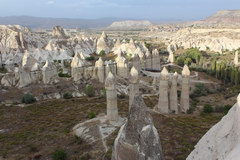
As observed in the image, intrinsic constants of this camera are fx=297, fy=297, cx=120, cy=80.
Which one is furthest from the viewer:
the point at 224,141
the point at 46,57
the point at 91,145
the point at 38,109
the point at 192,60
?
the point at 192,60

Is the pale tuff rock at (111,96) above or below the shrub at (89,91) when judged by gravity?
above

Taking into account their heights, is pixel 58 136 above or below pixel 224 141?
below

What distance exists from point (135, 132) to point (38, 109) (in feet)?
88.2

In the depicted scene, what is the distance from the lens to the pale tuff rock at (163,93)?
27984 millimetres

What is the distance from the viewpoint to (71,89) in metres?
43.8

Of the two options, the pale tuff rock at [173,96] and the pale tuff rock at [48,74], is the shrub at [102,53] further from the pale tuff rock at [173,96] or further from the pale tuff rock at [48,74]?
the pale tuff rock at [173,96]

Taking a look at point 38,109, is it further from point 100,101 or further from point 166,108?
point 166,108

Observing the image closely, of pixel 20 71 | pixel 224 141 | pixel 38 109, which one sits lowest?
pixel 38 109

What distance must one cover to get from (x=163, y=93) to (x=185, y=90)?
153 inches

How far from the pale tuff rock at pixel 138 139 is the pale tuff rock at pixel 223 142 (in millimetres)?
2071

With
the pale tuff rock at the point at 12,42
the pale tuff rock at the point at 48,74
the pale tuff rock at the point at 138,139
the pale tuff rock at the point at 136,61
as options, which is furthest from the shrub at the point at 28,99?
the pale tuff rock at the point at 12,42

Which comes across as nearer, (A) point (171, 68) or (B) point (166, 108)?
(B) point (166, 108)

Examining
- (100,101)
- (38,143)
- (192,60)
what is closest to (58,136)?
(38,143)

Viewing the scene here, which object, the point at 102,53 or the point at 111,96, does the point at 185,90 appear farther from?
the point at 102,53
